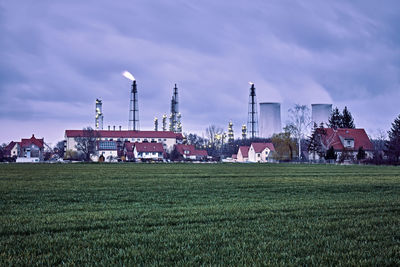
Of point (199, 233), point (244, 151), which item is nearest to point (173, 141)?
point (244, 151)

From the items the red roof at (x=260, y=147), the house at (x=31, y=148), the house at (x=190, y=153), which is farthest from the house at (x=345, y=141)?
the house at (x=31, y=148)

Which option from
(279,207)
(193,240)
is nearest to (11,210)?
(193,240)

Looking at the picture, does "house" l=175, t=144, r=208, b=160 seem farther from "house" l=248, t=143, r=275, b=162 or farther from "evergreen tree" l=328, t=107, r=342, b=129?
"evergreen tree" l=328, t=107, r=342, b=129

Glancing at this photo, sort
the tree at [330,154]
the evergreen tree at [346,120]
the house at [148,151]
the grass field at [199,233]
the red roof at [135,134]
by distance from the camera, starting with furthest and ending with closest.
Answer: the red roof at [135,134] < the house at [148,151] < the evergreen tree at [346,120] < the tree at [330,154] < the grass field at [199,233]

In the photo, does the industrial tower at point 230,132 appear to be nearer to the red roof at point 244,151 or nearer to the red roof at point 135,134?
the red roof at point 135,134

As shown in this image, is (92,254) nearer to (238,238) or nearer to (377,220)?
(238,238)

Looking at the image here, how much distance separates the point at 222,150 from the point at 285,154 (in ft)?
225

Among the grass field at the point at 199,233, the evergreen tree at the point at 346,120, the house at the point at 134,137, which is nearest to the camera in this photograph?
the grass field at the point at 199,233

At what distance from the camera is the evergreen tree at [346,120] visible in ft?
348

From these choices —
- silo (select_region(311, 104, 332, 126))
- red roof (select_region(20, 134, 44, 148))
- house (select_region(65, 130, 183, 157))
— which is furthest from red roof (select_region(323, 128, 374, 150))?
red roof (select_region(20, 134, 44, 148))

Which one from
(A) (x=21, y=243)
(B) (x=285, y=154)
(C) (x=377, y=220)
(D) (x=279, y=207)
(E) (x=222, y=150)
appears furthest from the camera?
(E) (x=222, y=150)

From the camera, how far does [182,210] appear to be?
1006 centimetres

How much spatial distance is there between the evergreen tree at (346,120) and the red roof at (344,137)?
2179 centimetres

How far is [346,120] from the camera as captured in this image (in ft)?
349
